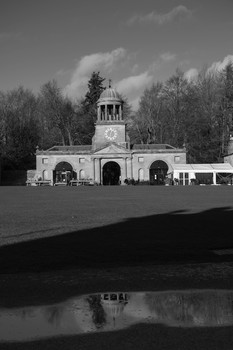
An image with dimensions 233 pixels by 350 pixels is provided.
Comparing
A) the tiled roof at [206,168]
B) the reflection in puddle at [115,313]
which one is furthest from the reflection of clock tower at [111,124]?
the reflection in puddle at [115,313]

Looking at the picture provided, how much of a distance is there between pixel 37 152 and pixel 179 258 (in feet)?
246

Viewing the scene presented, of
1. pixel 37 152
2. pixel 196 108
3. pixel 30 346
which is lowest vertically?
pixel 30 346

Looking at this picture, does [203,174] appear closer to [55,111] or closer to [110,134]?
[110,134]

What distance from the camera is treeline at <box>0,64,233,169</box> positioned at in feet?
274

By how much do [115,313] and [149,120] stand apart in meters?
84.5

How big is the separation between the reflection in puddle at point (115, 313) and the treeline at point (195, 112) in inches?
3027

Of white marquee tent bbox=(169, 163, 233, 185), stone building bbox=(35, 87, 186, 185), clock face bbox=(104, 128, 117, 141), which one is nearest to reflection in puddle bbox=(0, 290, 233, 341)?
white marquee tent bbox=(169, 163, 233, 185)

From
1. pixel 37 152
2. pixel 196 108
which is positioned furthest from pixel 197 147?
pixel 37 152

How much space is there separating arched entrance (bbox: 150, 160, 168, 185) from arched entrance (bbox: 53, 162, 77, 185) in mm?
13327

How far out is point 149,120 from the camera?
294 ft

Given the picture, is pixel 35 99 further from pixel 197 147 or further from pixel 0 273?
pixel 0 273

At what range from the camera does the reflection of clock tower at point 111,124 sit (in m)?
87.1

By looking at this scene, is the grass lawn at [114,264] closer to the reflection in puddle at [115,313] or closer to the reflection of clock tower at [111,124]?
the reflection in puddle at [115,313]

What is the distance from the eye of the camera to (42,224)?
1603cm
